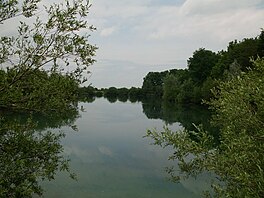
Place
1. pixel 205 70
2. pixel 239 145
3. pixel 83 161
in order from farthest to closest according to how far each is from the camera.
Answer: pixel 205 70, pixel 83 161, pixel 239 145

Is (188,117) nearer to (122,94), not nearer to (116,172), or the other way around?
(116,172)

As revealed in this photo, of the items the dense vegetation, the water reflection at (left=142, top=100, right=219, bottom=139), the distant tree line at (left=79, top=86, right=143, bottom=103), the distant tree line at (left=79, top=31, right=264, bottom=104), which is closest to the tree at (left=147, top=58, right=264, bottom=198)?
the dense vegetation

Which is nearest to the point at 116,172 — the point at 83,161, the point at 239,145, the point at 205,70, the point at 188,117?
the point at 83,161

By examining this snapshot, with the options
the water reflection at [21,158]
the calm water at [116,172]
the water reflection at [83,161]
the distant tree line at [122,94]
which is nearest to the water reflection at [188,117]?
the calm water at [116,172]

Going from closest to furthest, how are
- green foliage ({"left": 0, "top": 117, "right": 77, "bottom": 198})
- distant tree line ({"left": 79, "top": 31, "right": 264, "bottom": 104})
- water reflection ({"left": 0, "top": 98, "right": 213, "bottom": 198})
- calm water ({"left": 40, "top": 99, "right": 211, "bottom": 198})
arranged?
1. green foliage ({"left": 0, "top": 117, "right": 77, "bottom": 198})
2. water reflection ({"left": 0, "top": 98, "right": 213, "bottom": 198})
3. calm water ({"left": 40, "top": 99, "right": 211, "bottom": 198})
4. distant tree line ({"left": 79, "top": 31, "right": 264, "bottom": 104})

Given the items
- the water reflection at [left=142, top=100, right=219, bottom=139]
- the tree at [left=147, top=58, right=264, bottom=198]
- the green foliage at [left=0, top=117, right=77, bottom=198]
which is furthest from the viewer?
the water reflection at [left=142, top=100, right=219, bottom=139]

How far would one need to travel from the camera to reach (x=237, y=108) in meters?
6.02

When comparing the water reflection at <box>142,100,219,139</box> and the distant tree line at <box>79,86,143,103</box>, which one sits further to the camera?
the distant tree line at <box>79,86,143,103</box>

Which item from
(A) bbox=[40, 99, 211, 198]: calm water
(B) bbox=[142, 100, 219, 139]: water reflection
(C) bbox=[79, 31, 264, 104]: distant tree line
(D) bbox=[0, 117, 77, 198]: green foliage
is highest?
(C) bbox=[79, 31, 264, 104]: distant tree line

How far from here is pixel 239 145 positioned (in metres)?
5.71

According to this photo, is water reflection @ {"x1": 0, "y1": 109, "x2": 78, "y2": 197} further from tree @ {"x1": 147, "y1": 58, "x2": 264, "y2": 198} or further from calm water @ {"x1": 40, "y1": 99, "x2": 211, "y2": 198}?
calm water @ {"x1": 40, "y1": 99, "x2": 211, "y2": 198}

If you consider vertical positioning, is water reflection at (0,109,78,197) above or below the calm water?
above

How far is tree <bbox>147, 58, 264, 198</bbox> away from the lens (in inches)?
205

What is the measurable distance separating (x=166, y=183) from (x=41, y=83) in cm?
1338
